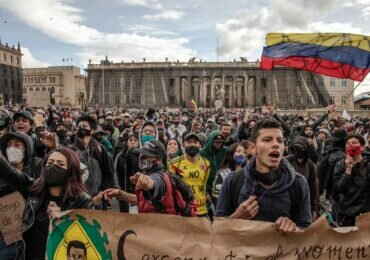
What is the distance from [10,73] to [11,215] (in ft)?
287

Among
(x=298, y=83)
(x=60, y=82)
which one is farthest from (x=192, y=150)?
(x=60, y=82)

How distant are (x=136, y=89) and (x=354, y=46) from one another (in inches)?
2863

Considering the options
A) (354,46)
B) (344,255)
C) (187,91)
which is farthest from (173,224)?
(187,91)

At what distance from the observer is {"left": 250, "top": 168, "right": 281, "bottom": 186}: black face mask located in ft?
8.95

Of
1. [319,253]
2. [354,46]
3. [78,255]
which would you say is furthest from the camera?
[354,46]

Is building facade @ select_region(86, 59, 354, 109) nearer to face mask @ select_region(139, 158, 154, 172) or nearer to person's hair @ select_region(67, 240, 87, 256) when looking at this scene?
face mask @ select_region(139, 158, 154, 172)

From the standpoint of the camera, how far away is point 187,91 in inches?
3029

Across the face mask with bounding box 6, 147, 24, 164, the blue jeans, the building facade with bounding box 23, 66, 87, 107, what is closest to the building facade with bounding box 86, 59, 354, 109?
the building facade with bounding box 23, 66, 87, 107

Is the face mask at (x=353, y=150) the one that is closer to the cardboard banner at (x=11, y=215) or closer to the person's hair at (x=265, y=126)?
the person's hair at (x=265, y=126)

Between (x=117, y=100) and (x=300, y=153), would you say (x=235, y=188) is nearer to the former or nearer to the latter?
(x=300, y=153)

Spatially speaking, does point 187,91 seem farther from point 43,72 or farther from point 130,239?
point 130,239

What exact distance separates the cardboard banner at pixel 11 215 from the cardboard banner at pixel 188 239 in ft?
3.02

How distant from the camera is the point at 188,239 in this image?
9.10 feet

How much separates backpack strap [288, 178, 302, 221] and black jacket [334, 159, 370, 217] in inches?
89.2
